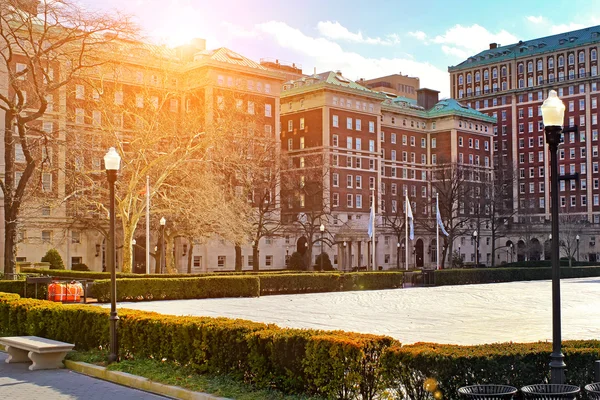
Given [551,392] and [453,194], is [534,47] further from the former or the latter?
[551,392]

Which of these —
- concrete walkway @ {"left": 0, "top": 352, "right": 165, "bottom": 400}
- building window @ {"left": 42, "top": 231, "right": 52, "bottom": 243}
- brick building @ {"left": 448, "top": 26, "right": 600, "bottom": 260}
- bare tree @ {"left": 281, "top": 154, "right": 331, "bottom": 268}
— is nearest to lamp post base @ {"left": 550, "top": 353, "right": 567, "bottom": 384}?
concrete walkway @ {"left": 0, "top": 352, "right": 165, "bottom": 400}

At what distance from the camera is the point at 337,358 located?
1111cm

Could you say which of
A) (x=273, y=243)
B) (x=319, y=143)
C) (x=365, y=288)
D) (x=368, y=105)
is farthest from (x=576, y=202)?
(x=365, y=288)

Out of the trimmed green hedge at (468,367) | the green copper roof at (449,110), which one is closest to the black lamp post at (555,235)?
the trimmed green hedge at (468,367)

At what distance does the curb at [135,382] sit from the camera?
1225 centimetres

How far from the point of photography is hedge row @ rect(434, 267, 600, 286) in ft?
180

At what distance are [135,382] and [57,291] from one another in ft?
62.2

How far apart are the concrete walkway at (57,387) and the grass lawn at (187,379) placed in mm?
432

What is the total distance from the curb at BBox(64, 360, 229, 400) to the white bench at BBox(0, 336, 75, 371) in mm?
255

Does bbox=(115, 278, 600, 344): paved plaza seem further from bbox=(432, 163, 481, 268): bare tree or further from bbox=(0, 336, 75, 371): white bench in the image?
bbox=(432, 163, 481, 268): bare tree

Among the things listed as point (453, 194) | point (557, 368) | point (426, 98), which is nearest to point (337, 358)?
point (557, 368)

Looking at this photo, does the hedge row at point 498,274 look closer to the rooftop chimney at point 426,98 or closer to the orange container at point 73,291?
the orange container at point 73,291

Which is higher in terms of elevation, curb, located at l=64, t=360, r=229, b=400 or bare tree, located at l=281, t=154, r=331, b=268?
bare tree, located at l=281, t=154, r=331, b=268

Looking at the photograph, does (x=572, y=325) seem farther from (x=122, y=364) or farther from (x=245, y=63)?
(x=245, y=63)
